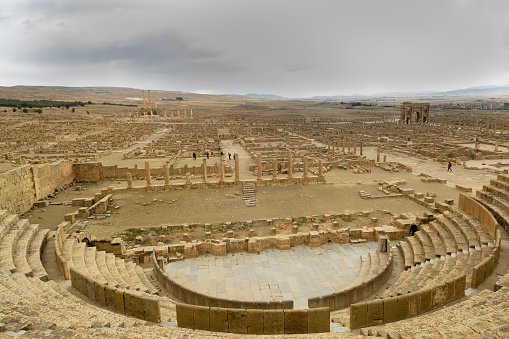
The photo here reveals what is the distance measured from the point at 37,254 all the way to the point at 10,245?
83 cm

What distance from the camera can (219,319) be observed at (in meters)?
7.23

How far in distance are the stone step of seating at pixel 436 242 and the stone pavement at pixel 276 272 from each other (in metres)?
2.41

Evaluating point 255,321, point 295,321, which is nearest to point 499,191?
point 295,321

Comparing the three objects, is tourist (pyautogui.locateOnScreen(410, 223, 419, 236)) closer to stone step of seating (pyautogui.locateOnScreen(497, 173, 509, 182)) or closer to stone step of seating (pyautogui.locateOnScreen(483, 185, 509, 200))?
stone step of seating (pyautogui.locateOnScreen(483, 185, 509, 200))

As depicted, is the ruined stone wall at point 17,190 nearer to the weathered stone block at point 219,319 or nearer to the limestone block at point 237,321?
the weathered stone block at point 219,319

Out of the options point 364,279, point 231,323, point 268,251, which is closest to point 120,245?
point 268,251

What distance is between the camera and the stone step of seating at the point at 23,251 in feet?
31.5

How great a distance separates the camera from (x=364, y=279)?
12.4 meters

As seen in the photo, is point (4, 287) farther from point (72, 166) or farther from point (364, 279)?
point (72, 166)

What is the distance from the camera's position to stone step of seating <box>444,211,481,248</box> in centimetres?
1221

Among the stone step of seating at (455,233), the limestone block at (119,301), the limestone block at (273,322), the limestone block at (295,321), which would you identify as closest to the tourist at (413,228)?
the stone step of seating at (455,233)

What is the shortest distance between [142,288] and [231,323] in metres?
4.90

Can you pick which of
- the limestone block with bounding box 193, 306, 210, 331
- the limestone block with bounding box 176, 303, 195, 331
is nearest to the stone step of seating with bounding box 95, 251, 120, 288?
the limestone block with bounding box 176, 303, 195, 331

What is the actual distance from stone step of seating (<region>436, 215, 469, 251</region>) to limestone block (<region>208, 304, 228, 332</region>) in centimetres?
950
